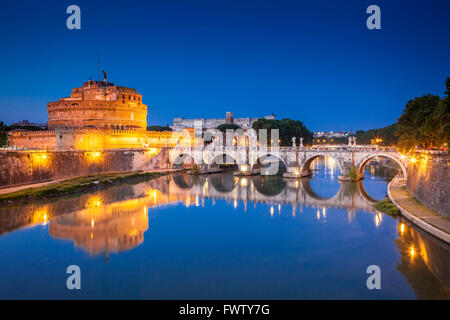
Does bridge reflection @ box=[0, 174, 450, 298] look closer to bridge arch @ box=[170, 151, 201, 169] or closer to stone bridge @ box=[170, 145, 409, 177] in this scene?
stone bridge @ box=[170, 145, 409, 177]

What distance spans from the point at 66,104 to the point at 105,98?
4.76m

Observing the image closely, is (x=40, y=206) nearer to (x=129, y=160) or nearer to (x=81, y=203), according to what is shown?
(x=81, y=203)

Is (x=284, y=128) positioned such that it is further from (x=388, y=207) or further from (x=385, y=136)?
(x=388, y=207)

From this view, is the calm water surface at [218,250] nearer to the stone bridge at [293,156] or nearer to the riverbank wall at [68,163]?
the riverbank wall at [68,163]

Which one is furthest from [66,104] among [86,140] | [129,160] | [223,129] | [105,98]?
[223,129]

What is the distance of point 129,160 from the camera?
117 ft

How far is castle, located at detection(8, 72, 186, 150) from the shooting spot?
36.2m

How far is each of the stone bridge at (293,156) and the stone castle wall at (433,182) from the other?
7489 mm

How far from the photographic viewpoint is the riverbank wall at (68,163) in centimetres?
2178

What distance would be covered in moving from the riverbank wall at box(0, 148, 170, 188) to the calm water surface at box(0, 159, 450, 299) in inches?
191

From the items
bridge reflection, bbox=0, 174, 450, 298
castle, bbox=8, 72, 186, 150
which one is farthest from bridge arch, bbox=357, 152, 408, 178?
castle, bbox=8, 72, 186, 150

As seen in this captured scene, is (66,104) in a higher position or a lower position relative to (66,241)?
higher

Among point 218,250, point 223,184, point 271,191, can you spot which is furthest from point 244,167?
point 218,250
